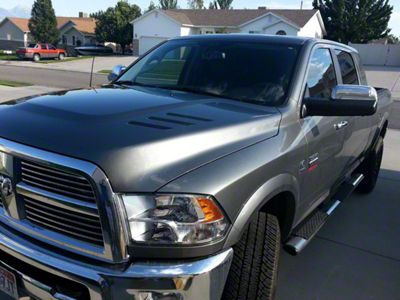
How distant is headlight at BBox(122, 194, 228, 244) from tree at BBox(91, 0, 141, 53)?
53146mm

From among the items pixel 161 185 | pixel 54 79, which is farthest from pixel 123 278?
pixel 54 79

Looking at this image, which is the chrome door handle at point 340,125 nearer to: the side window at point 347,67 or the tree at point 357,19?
the side window at point 347,67

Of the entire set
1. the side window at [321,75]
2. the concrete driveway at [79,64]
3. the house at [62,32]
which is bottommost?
the concrete driveway at [79,64]

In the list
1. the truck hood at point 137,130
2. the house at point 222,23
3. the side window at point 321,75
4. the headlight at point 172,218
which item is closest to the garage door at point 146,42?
the house at point 222,23

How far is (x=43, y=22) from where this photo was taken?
2061 inches

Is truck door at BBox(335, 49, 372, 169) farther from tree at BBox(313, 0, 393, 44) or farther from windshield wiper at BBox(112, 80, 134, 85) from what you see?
tree at BBox(313, 0, 393, 44)

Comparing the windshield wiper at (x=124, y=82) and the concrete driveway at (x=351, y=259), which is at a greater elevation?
the windshield wiper at (x=124, y=82)

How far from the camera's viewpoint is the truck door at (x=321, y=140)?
9.84 ft

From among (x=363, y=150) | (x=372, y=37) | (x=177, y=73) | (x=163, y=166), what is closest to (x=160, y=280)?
(x=163, y=166)

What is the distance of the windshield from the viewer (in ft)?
10.3

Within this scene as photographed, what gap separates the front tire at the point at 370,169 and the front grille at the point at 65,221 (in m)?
4.30

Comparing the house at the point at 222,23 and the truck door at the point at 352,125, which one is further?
the house at the point at 222,23

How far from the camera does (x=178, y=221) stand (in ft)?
6.38

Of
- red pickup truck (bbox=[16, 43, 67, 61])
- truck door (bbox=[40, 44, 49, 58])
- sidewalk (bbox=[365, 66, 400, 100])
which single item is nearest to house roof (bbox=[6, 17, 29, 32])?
red pickup truck (bbox=[16, 43, 67, 61])
